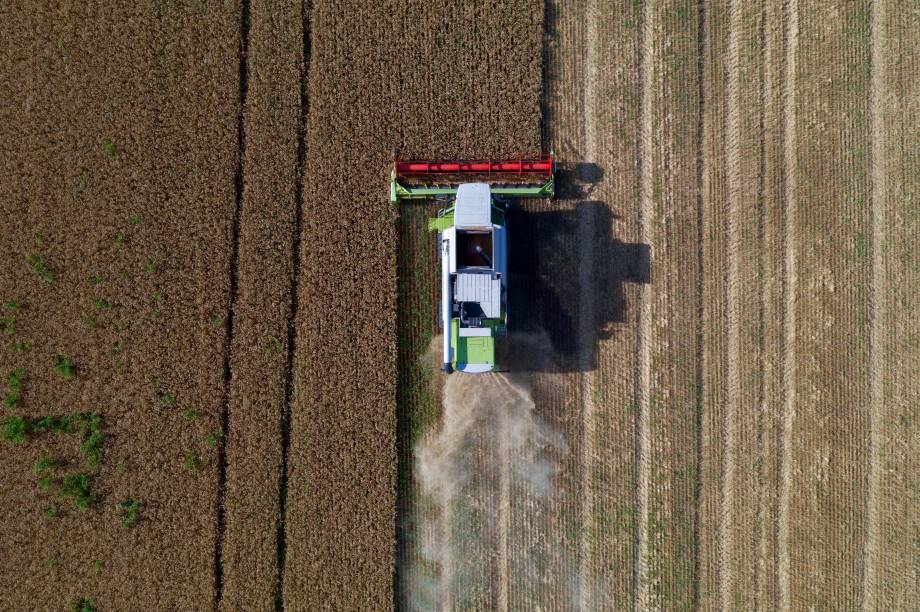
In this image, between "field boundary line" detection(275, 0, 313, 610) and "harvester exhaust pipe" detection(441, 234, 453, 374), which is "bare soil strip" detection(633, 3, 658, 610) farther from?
"field boundary line" detection(275, 0, 313, 610)

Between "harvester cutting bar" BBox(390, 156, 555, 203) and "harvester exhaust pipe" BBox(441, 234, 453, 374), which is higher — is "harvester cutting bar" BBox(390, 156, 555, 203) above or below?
above

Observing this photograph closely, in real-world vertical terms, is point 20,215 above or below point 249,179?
below

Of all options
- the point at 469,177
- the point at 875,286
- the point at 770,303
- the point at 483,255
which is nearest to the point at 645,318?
the point at 770,303

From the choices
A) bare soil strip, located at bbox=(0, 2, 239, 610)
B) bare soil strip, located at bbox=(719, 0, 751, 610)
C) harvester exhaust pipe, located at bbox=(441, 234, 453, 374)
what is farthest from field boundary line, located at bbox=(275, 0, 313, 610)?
bare soil strip, located at bbox=(719, 0, 751, 610)

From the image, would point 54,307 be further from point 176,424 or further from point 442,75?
point 442,75

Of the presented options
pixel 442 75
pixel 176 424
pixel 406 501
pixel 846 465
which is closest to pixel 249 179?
pixel 442 75
